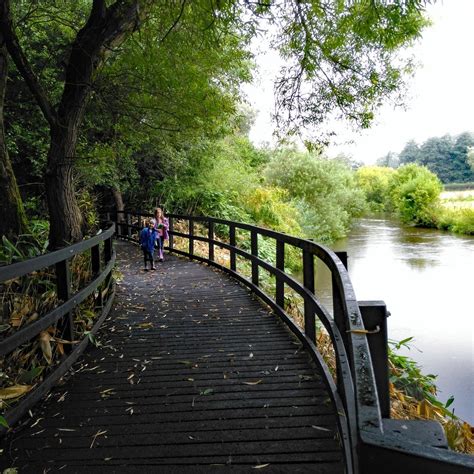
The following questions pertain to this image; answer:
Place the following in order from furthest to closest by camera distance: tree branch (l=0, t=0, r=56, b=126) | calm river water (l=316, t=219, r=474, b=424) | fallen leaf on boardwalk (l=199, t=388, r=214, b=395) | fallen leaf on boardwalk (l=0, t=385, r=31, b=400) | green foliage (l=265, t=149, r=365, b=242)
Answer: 1. green foliage (l=265, t=149, r=365, b=242)
2. calm river water (l=316, t=219, r=474, b=424)
3. tree branch (l=0, t=0, r=56, b=126)
4. fallen leaf on boardwalk (l=199, t=388, r=214, b=395)
5. fallen leaf on boardwalk (l=0, t=385, r=31, b=400)

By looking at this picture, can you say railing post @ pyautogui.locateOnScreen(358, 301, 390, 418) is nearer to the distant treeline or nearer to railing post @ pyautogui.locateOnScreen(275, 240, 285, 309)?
railing post @ pyautogui.locateOnScreen(275, 240, 285, 309)

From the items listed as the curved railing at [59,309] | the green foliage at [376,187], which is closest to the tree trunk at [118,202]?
the curved railing at [59,309]

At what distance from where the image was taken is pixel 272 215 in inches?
765

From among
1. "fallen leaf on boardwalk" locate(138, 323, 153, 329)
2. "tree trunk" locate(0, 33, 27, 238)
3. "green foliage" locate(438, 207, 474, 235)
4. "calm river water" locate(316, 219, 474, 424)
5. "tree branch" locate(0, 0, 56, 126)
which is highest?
"tree branch" locate(0, 0, 56, 126)

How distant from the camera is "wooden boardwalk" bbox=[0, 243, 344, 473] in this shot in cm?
269

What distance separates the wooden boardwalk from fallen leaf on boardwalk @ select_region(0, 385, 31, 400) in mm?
Result: 179

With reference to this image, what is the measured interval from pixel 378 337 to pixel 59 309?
114 inches

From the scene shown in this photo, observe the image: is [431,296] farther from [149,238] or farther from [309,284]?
[309,284]

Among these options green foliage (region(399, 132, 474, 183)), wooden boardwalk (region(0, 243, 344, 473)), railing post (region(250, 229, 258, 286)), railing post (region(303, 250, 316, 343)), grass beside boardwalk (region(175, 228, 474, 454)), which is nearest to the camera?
wooden boardwalk (region(0, 243, 344, 473))

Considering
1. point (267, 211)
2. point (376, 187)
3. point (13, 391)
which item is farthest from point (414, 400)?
point (376, 187)

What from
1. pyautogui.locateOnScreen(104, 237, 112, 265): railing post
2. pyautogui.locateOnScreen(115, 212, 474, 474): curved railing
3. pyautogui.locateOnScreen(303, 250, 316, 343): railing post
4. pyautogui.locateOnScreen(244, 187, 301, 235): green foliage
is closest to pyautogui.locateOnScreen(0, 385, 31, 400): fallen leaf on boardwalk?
pyautogui.locateOnScreen(115, 212, 474, 474): curved railing

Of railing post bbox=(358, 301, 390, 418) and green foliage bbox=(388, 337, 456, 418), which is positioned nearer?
railing post bbox=(358, 301, 390, 418)

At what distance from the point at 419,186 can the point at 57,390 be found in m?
41.7

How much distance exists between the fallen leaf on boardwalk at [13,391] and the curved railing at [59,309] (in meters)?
0.05
